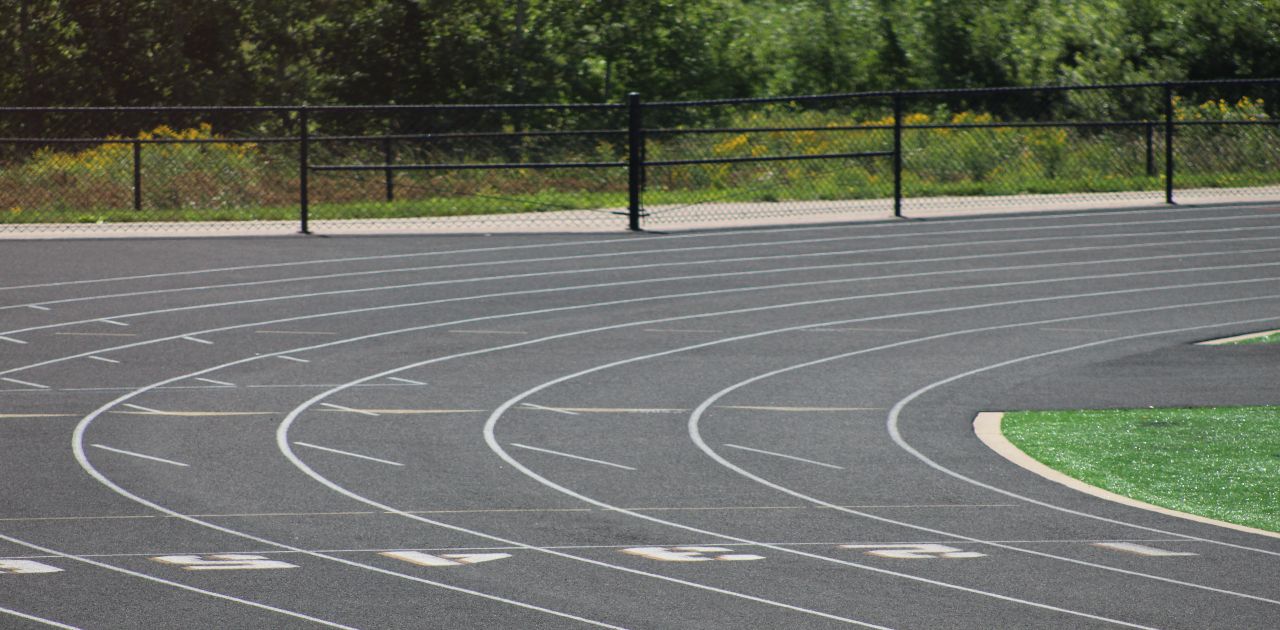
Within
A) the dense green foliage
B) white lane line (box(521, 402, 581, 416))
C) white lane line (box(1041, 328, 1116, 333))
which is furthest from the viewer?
the dense green foliage

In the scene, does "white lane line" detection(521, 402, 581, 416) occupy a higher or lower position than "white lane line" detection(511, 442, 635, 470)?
higher

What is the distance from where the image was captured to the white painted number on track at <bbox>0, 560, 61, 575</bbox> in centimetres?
780

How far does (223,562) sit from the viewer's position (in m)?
8.01

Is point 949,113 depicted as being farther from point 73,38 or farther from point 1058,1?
point 73,38

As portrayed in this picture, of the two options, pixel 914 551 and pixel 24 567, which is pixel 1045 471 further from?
pixel 24 567

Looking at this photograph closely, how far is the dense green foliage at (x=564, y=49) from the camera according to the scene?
32.2m

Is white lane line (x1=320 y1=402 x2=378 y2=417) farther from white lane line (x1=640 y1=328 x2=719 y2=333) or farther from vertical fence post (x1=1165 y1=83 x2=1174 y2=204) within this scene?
vertical fence post (x1=1165 y1=83 x2=1174 y2=204)

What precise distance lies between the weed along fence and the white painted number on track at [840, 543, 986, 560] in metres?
13.7

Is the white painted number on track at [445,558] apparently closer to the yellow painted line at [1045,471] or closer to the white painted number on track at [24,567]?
the white painted number on track at [24,567]

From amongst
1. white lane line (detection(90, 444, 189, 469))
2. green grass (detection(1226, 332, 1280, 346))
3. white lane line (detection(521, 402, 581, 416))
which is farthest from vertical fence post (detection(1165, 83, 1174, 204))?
white lane line (detection(90, 444, 189, 469))

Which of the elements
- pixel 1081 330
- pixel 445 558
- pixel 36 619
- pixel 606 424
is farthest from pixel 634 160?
pixel 36 619

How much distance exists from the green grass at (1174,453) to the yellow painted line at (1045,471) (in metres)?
0.07

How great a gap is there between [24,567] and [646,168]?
1935 cm

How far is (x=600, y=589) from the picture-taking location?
298 inches
